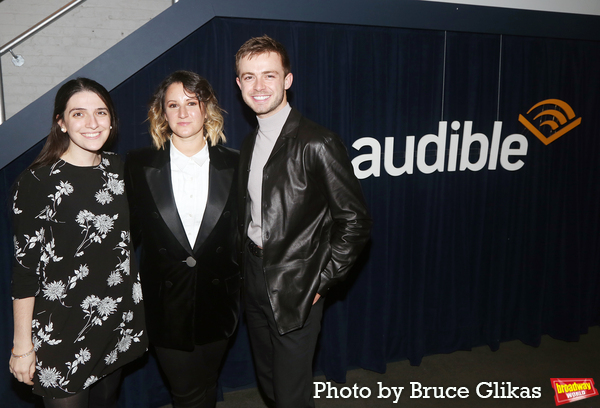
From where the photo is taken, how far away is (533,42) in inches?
130

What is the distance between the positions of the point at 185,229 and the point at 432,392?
2162 millimetres

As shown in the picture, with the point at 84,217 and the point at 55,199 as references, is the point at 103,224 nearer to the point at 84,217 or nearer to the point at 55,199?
the point at 84,217

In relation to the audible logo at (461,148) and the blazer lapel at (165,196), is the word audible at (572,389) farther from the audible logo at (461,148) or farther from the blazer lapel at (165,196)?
the blazer lapel at (165,196)

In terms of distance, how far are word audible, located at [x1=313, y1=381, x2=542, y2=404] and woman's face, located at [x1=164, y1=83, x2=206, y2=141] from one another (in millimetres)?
2103

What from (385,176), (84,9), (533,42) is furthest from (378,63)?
(84,9)

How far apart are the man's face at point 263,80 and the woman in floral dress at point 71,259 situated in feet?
2.01

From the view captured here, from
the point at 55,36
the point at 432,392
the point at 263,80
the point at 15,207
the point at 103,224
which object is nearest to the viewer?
the point at 15,207

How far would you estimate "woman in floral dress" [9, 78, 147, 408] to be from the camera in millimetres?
1605

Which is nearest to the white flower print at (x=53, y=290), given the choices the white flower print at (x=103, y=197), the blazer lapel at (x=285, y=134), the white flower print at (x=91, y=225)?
the white flower print at (x=91, y=225)

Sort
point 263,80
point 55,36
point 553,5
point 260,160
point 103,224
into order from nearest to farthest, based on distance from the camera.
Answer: point 103,224
point 263,80
point 260,160
point 553,5
point 55,36

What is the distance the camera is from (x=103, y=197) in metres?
1.73

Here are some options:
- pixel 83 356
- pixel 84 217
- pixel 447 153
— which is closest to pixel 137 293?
pixel 83 356

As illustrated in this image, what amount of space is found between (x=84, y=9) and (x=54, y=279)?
336 cm

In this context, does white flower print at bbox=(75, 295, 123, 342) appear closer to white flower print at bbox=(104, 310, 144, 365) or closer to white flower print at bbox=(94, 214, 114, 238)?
white flower print at bbox=(104, 310, 144, 365)
